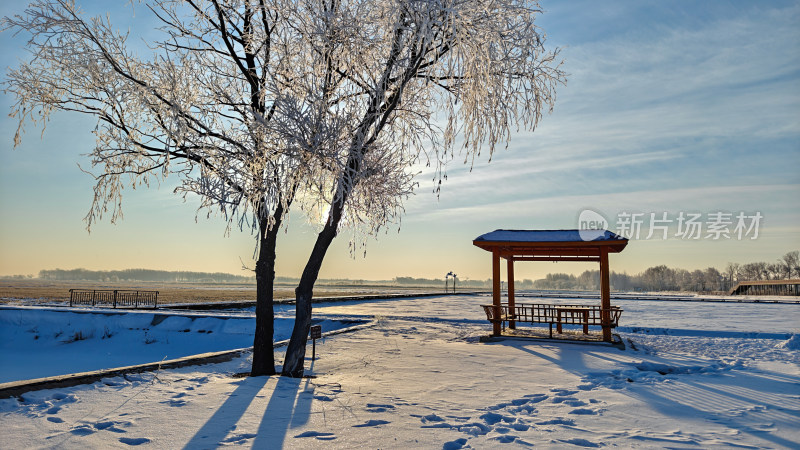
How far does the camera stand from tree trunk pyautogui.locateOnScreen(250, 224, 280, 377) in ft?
28.5

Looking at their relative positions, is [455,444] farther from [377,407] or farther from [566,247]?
[566,247]

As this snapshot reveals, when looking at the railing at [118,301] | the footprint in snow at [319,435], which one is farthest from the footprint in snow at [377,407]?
the railing at [118,301]

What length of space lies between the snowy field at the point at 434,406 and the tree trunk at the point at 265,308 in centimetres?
60

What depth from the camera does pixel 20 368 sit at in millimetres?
12695

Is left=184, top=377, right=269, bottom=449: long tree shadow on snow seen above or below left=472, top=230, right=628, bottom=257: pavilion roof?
below

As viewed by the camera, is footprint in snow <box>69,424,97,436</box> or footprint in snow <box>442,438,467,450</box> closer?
footprint in snow <box>442,438,467,450</box>

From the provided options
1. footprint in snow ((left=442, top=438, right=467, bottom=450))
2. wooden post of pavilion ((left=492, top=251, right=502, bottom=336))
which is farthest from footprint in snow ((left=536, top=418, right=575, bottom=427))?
wooden post of pavilion ((left=492, top=251, right=502, bottom=336))

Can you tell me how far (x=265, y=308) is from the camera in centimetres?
895

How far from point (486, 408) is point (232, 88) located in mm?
7286

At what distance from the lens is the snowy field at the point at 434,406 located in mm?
4898

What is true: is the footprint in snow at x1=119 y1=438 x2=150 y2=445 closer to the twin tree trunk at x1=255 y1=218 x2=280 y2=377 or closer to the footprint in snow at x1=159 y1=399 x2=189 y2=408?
the footprint in snow at x1=159 y1=399 x2=189 y2=408

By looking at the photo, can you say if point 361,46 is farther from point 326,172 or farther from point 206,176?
point 206,176

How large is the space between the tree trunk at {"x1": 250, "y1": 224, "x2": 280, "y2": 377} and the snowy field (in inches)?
23.5

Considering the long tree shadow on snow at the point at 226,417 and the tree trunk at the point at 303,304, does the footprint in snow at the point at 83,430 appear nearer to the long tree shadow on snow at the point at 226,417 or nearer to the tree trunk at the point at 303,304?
the long tree shadow on snow at the point at 226,417
